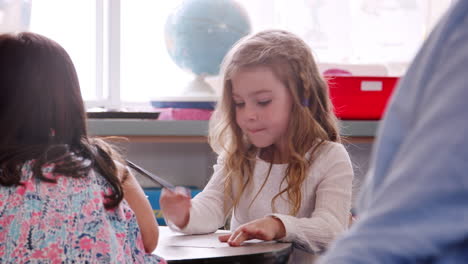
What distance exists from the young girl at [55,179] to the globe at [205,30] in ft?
4.08

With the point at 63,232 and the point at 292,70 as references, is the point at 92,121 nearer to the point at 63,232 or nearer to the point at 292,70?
the point at 292,70

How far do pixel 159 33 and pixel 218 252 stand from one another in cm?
186

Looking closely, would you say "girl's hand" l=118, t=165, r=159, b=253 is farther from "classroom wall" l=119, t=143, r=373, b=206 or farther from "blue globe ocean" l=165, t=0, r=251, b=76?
"classroom wall" l=119, t=143, r=373, b=206

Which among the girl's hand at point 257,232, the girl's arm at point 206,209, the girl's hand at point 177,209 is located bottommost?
the girl's arm at point 206,209

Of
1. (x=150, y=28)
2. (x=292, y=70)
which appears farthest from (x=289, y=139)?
(x=150, y=28)

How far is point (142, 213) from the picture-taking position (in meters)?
1.12

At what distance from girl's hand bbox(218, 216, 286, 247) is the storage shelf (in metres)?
1.04

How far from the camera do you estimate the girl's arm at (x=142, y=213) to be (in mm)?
1112

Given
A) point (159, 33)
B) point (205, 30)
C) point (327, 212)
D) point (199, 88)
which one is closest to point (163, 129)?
point (199, 88)

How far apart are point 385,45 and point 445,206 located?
2768 millimetres

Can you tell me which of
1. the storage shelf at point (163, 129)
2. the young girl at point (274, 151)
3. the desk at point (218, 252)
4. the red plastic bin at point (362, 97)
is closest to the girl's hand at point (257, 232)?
the desk at point (218, 252)

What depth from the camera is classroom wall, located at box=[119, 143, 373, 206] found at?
9.09ft

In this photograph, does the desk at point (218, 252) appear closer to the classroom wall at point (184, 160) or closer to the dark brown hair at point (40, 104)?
the dark brown hair at point (40, 104)

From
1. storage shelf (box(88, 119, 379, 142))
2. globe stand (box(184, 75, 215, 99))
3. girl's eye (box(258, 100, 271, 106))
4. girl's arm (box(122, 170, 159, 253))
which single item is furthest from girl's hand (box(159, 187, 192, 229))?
globe stand (box(184, 75, 215, 99))
